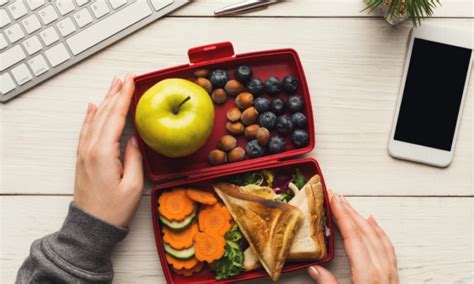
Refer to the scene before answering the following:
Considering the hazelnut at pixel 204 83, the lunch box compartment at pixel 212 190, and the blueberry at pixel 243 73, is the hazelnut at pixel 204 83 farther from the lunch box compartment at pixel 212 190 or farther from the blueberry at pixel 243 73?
the lunch box compartment at pixel 212 190

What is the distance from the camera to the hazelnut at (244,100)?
1.04m

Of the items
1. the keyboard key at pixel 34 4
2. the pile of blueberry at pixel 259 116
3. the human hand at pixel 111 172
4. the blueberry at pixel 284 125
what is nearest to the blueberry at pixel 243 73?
the pile of blueberry at pixel 259 116

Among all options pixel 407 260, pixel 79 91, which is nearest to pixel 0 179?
pixel 79 91

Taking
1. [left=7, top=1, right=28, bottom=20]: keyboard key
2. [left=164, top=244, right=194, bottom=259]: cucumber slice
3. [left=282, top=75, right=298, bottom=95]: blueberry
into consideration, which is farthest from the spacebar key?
[left=164, top=244, right=194, bottom=259]: cucumber slice

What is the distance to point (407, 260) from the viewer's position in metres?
1.12

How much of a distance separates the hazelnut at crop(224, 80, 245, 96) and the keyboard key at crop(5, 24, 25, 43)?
41 centimetres

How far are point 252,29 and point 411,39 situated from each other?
12.9 inches

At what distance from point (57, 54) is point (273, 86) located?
1.41 ft

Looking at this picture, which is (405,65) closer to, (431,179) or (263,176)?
(431,179)

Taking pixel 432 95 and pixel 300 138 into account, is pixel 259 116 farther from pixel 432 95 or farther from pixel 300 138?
pixel 432 95

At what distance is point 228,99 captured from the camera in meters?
1.08

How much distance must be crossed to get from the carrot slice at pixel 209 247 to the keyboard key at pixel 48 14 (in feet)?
1.68

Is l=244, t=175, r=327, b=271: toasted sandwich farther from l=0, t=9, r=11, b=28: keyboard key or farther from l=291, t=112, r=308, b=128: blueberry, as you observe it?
l=0, t=9, r=11, b=28: keyboard key

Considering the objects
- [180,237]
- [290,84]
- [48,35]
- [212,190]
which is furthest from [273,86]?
[48,35]
